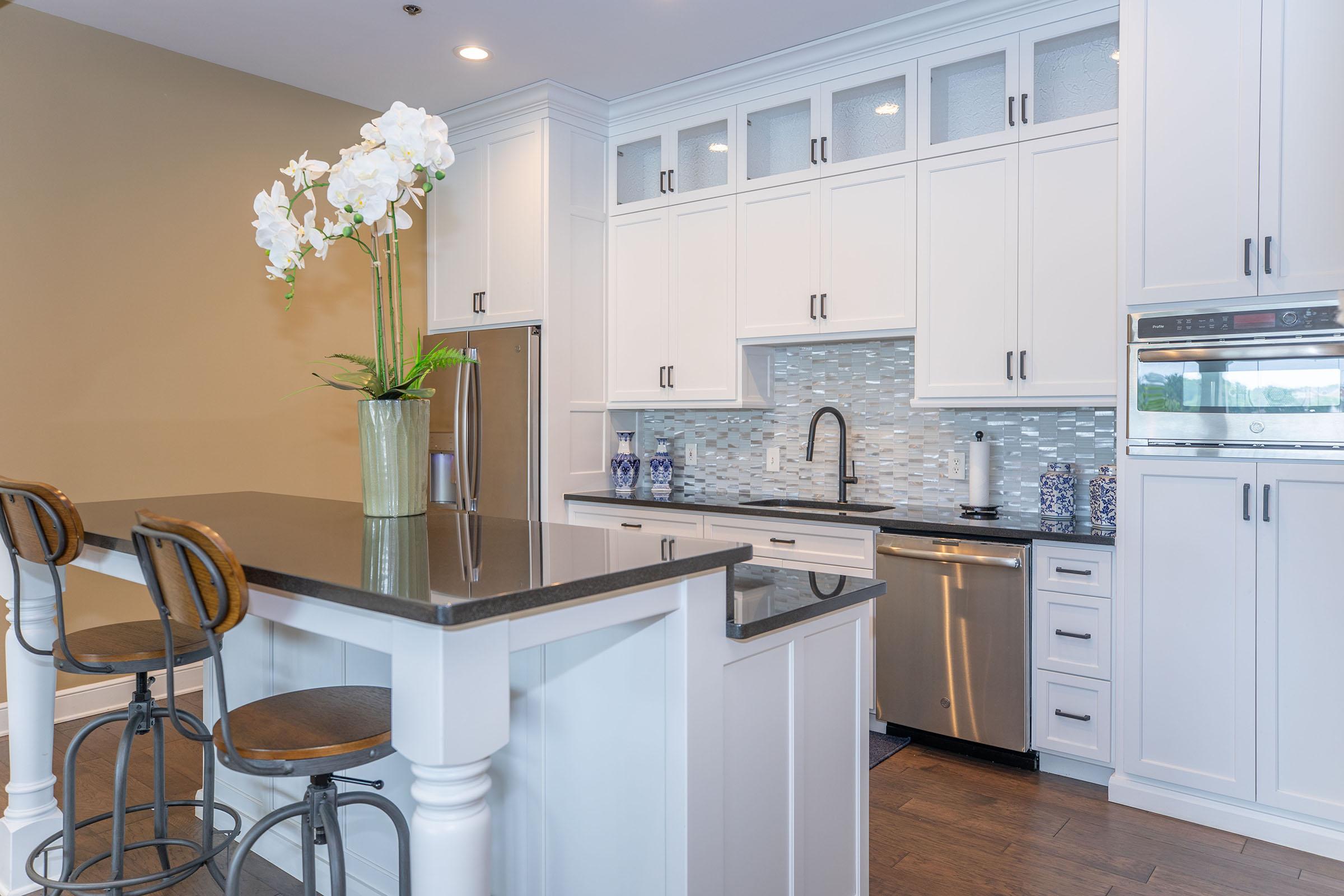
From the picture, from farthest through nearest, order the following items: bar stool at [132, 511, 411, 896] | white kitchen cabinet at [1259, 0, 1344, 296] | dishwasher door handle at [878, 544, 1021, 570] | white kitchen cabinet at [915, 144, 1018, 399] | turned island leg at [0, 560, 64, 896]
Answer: white kitchen cabinet at [915, 144, 1018, 399], dishwasher door handle at [878, 544, 1021, 570], white kitchen cabinet at [1259, 0, 1344, 296], turned island leg at [0, 560, 64, 896], bar stool at [132, 511, 411, 896]

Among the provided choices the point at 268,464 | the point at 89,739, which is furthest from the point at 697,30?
the point at 89,739

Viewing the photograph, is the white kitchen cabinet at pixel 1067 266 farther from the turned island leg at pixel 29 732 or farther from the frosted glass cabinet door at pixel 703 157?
the turned island leg at pixel 29 732

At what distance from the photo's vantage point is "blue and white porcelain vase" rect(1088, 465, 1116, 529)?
3127 mm

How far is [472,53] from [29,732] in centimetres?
300

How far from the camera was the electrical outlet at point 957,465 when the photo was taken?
371 cm

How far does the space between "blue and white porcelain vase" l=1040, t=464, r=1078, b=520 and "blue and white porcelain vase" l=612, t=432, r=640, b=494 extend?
1.98m

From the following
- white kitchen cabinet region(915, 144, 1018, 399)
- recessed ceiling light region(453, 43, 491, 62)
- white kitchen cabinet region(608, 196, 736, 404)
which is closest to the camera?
white kitchen cabinet region(915, 144, 1018, 399)

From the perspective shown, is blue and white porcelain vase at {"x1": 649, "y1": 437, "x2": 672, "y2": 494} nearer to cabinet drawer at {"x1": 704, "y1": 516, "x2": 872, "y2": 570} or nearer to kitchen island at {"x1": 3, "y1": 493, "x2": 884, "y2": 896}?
cabinet drawer at {"x1": 704, "y1": 516, "x2": 872, "y2": 570}

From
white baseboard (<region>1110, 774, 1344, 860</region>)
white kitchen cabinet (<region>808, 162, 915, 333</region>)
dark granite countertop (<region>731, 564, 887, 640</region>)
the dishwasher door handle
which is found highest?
white kitchen cabinet (<region>808, 162, 915, 333</region>)

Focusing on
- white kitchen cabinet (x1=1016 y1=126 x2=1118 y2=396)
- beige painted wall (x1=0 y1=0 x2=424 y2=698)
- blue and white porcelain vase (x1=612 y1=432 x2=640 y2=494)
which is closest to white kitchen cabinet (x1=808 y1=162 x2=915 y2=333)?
white kitchen cabinet (x1=1016 y1=126 x2=1118 y2=396)

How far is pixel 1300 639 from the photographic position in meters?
2.54

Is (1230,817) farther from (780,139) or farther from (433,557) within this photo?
(780,139)

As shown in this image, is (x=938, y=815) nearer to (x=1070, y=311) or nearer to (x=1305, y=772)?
(x=1305, y=772)

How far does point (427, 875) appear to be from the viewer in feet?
4.05
